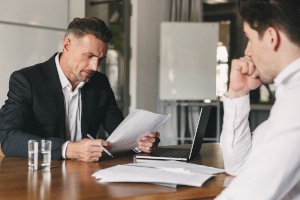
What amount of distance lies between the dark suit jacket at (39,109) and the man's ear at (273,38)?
42.6 inches

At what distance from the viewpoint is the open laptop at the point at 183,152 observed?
1.95 meters

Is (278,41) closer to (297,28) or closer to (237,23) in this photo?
(297,28)

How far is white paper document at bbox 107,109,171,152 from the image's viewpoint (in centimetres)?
195

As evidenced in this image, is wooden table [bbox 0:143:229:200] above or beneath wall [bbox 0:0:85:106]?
beneath

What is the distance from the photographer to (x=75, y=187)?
1.42 meters

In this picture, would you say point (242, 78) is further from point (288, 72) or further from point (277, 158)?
point (277, 158)

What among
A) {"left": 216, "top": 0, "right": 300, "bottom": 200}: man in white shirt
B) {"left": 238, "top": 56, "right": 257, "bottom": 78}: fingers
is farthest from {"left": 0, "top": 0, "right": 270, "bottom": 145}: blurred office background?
{"left": 216, "top": 0, "right": 300, "bottom": 200}: man in white shirt

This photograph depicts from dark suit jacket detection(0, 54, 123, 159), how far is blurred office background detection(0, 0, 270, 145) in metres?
1.79

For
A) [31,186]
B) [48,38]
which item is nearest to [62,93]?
[31,186]

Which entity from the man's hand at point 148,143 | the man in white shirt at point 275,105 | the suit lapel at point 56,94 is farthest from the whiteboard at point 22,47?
the man in white shirt at point 275,105

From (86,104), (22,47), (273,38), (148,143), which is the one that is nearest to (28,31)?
(22,47)

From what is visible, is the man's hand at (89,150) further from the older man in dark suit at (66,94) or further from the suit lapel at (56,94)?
the suit lapel at (56,94)

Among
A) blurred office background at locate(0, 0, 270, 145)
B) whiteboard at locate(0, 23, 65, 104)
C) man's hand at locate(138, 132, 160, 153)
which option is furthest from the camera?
blurred office background at locate(0, 0, 270, 145)

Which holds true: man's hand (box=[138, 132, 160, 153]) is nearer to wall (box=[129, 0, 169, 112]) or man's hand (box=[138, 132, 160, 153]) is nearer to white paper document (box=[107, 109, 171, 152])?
white paper document (box=[107, 109, 171, 152])
